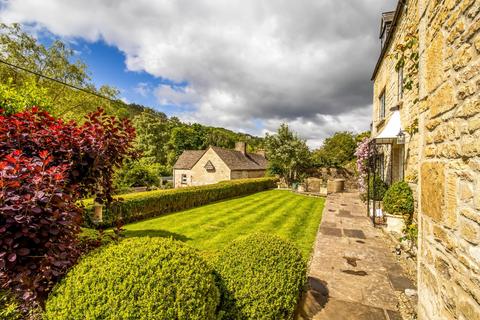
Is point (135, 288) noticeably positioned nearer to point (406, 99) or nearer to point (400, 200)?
point (400, 200)

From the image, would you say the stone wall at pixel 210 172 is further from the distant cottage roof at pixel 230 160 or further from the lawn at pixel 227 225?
the lawn at pixel 227 225

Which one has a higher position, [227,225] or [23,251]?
[23,251]

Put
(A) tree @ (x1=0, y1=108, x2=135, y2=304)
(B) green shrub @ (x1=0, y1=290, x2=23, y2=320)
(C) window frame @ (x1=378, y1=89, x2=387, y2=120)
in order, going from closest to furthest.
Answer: (A) tree @ (x1=0, y1=108, x2=135, y2=304)
(B) green shrub @ (x1=0, y1=290, x2=23, y2=320)
(C) window frame @ (x1=378, y1=89, x2=387, y2=120)

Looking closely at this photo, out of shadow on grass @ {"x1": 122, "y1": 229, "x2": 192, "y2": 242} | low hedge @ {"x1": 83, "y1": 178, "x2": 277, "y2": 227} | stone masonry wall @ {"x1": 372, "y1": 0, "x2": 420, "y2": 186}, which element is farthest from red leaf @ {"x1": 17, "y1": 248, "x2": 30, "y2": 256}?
stone masonry wall @ {"x1": 372, "y1": 0, "x2": 420, "y2": 186}

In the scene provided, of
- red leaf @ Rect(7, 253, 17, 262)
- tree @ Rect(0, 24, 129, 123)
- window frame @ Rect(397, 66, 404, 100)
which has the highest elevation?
tree @ Rect(0, 24, 129, 123)

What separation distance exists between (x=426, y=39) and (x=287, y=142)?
26.0 meters

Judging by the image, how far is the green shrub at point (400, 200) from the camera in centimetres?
652

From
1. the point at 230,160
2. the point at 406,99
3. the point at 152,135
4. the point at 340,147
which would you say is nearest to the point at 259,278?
the point at 406,99

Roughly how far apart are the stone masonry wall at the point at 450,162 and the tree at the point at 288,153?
25580 millimetres

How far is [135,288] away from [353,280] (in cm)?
415

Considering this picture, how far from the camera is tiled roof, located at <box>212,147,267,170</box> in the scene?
97.6 feet

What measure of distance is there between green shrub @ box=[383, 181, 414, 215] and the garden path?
998 millimetres

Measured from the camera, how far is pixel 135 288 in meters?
2.04

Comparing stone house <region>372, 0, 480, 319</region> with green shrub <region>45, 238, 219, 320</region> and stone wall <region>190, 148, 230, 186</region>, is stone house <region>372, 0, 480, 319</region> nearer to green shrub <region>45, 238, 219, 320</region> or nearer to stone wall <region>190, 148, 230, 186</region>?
green shrub <region>45, 238, 219, 320</region>
